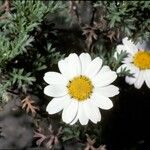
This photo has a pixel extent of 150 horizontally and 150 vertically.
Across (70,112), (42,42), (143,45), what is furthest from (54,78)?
(143,45)

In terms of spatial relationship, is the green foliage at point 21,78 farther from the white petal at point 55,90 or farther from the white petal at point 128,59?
the white petal at point 128,59

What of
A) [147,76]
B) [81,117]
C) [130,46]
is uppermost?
[130,46]

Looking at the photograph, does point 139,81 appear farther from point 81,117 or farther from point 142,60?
point 81,117

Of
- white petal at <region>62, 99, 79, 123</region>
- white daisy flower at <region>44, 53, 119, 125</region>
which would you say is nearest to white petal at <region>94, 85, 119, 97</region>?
white daisy flower at <region>44, 53, 119, 125</region>

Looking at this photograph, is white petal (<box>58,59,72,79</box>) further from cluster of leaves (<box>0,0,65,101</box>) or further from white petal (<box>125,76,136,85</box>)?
white petal (<box>125,76,136,85</box>)

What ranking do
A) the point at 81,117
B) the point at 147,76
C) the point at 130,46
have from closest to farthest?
1. the point at 81,117
2. the point at 147,76
3. the point at 130,46

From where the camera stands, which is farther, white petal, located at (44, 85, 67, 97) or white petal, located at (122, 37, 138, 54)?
white petal, located at (122, 37, 138, 54)
